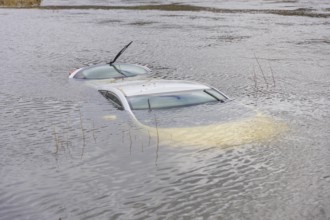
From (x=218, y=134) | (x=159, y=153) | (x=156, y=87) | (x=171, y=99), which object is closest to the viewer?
(x=159, y=153)

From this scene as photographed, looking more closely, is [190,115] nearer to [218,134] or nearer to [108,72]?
[218,134]

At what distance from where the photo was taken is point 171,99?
28.5 ft

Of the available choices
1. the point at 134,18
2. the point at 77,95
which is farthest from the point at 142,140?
the point at 134,18

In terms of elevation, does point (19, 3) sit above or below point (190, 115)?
below

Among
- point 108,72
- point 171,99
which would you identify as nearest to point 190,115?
point 171,99

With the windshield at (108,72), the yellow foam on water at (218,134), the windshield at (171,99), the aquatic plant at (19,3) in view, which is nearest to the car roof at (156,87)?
→ the windshield at (171,99)

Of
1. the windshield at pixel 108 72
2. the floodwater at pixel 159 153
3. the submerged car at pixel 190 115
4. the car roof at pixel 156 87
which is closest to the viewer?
the floodwater at pixel 159 153

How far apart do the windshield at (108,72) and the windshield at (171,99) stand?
3483mm

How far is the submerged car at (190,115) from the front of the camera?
7758 mm

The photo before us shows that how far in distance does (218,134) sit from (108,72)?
A: 207 inches

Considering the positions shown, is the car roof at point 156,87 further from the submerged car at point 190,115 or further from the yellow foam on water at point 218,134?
the yellow foam on water at point 218,134

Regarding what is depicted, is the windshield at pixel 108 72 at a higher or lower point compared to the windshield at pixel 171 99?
lower

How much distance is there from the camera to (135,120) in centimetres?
838

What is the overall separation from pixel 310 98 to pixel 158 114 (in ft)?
15.1
